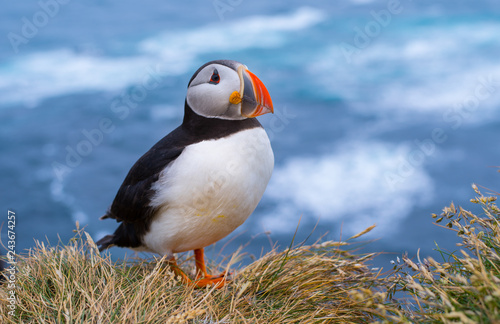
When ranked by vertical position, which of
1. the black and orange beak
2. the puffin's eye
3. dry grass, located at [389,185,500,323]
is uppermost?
the puffin's eye

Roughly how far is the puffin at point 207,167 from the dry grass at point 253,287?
0.89 feet

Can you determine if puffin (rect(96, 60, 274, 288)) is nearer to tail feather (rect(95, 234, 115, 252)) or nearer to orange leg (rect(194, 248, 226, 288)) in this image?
orange leg (rect(194, 248, 226, 288))

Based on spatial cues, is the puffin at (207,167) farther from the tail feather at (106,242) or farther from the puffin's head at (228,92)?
the tail feather at (106,242)

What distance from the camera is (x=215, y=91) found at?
3.59 meters

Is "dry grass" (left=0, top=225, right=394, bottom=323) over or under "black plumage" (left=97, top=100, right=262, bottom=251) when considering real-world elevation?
under

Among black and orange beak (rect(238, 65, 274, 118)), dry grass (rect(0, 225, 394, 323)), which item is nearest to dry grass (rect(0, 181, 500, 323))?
dry grass (rect(0, 225, 394, 323))

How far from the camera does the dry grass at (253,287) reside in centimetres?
303

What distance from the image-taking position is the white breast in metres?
3.54

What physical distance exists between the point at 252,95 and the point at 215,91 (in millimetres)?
246

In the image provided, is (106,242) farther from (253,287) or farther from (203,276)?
(253,287)

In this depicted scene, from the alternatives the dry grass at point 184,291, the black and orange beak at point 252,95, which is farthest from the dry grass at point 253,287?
the black and orange beak at point 252,95

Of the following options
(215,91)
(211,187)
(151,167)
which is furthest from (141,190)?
(215,91)

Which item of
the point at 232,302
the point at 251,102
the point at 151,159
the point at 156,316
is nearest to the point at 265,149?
the point at 251,102

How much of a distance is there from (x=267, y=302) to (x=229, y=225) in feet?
1.97
